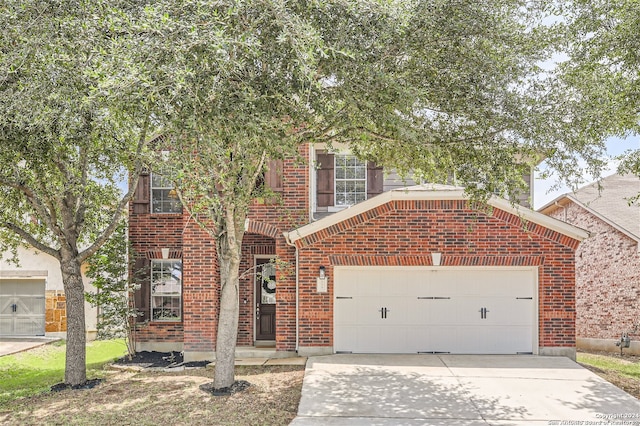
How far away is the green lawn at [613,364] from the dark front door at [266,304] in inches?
285

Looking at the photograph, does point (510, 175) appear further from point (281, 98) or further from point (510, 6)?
point (281, 98)

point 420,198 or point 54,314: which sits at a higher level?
point 420,198

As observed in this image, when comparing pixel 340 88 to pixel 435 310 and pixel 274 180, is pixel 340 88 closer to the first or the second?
pixel 274 180

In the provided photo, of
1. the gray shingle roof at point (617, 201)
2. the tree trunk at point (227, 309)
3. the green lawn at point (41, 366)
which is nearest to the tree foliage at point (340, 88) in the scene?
the tree trunk at point (227, 309)

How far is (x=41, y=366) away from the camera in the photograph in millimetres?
12789

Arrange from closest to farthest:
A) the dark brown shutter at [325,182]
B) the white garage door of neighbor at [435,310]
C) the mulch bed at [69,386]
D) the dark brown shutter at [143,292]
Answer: the mulch bed at [69,386]
the white garage door of neighbor at [435,310]
the dark brown shutter at [325,182]
the dark brown shutter at [143,292]

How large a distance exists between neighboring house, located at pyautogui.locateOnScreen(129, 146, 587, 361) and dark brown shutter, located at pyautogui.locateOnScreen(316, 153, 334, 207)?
0.63 m

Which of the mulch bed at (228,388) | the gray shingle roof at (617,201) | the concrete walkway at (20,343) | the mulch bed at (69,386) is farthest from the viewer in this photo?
the concrete walkway at (20,343)

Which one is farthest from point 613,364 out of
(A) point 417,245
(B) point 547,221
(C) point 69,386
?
(C) point 69,386

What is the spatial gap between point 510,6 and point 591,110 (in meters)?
1.95

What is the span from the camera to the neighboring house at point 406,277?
459 inches

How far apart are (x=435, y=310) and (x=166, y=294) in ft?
21.7

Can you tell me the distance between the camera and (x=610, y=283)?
48.8 feet

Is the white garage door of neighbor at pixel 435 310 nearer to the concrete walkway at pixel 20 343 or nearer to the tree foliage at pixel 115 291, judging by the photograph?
the tree foliage at pixel 115 291
